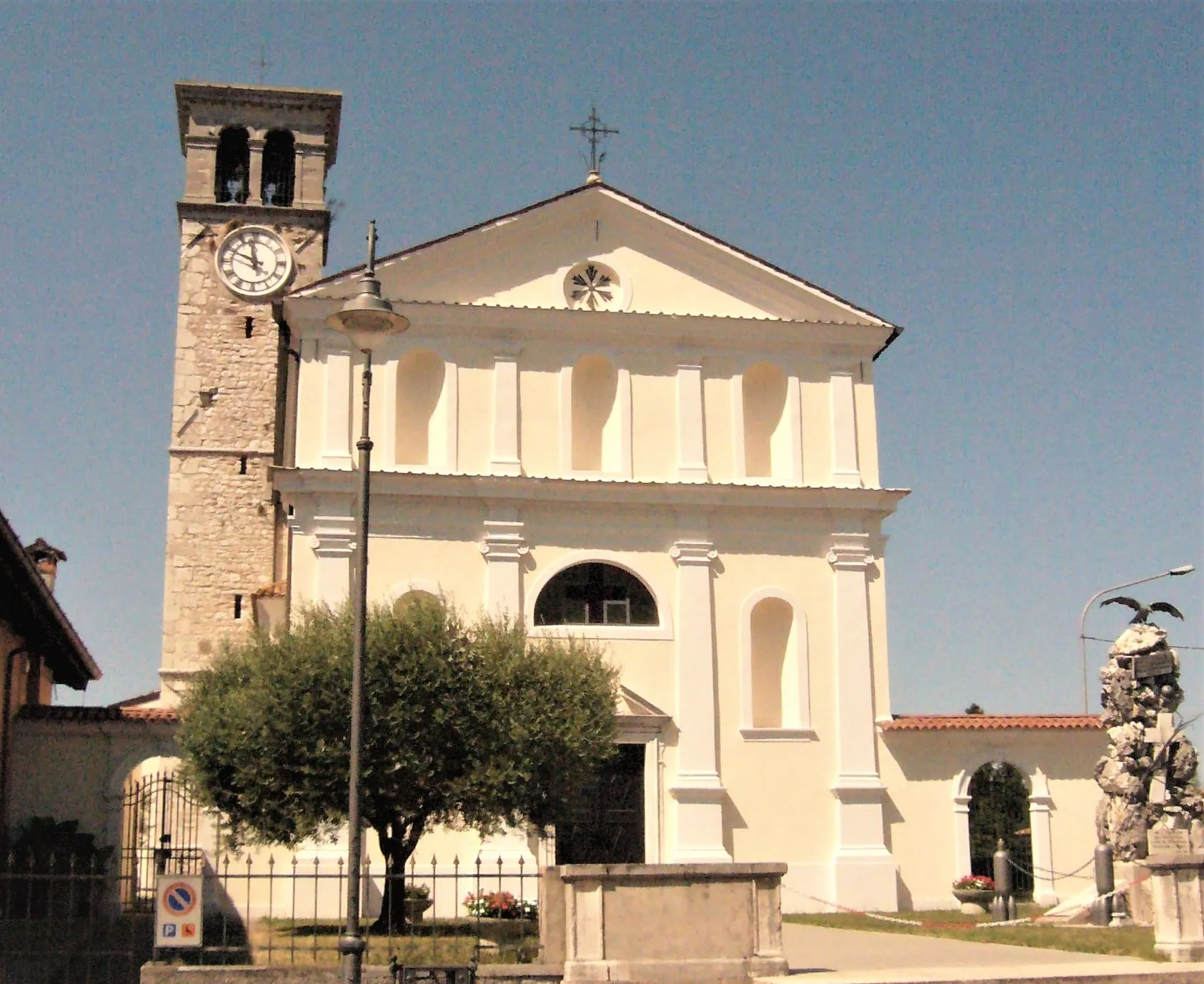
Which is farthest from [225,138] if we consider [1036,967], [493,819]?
[1036,967]

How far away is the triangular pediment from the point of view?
93.8ft

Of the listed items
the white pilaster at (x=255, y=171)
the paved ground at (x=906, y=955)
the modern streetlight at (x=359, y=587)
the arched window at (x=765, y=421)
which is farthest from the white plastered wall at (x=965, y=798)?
the white pilaster at (x=255, y=171)

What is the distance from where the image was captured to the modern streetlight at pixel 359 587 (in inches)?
497

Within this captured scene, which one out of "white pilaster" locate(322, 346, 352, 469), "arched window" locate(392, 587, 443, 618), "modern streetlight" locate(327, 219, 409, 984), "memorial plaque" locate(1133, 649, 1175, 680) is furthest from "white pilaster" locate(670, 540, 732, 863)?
"modern streetlight" locate(327, 219, 409, 984)

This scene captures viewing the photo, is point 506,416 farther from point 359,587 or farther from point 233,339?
point 359,587

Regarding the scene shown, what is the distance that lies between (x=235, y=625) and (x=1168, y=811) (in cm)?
2030

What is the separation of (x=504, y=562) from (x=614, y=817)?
504cm

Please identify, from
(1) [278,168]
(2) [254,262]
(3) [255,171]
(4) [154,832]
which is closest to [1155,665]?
(4) [154,832]

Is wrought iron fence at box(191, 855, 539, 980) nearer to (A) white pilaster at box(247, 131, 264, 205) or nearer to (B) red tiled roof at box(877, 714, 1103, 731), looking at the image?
(B) red tiled roof at box(877, 714, 1103, 731)

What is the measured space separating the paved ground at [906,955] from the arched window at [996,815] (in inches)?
384

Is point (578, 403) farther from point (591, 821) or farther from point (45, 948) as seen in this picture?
point (45, 948)

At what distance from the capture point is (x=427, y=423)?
2891 cm

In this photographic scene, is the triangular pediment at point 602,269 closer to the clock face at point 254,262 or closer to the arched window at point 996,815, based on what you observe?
the clock face at point 254,262

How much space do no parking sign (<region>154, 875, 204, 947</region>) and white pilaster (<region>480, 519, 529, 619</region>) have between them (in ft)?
41.3
